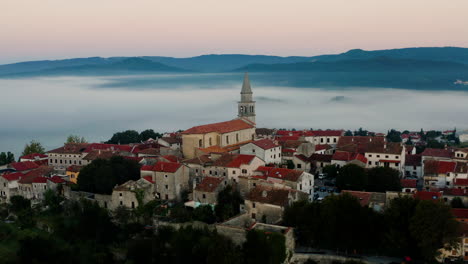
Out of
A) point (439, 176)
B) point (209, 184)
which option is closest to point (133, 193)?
point (209, 184)

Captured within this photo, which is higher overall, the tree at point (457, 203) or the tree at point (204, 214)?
the tree at point (457, 203)

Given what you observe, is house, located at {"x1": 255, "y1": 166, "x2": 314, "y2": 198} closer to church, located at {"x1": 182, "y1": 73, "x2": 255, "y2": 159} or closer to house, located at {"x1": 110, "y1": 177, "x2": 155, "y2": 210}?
house, located at {"x1": 110, "y1": 177, "x2": 155, "y2": 210}

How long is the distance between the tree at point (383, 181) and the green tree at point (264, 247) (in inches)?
426

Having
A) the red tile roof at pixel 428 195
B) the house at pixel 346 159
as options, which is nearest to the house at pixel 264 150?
the house at pixel 346 159

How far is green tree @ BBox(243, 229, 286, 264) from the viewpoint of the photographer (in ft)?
67.6

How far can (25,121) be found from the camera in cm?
12138

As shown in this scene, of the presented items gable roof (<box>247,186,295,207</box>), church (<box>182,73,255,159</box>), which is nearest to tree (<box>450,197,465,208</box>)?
gable roof (<box>247,186,295,207</box>)

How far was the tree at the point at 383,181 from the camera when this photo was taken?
A: 29.5 metres

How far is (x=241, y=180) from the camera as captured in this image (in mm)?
28594

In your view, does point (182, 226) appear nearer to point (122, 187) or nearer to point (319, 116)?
point (122, 187)

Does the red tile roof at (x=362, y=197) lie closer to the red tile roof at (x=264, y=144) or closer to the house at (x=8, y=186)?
the red tile roof at (x=264, y=144)

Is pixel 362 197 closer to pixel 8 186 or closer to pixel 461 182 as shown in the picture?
pixel 461 182

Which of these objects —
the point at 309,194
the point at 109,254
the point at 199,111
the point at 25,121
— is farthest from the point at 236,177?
the point at 199,111

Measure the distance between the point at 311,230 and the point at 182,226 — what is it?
645 centimetres
